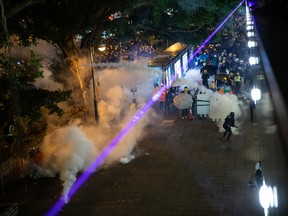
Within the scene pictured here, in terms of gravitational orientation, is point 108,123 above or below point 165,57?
below

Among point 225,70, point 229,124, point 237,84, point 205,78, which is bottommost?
point 229,124

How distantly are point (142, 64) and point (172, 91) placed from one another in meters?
4.38

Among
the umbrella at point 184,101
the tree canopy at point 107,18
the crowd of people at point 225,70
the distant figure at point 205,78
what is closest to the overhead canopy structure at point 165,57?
the tree canopy at point 107,18

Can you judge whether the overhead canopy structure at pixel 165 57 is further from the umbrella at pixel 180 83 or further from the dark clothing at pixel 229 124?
the dark clothing at pixel 229 124

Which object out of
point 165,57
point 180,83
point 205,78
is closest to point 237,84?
point 205,78

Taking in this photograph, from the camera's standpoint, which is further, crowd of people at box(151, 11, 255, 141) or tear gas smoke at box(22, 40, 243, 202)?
crowd of people at box(151, 11, 255, 141)

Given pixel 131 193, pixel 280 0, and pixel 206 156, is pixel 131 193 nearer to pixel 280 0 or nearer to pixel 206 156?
pixel 206 156

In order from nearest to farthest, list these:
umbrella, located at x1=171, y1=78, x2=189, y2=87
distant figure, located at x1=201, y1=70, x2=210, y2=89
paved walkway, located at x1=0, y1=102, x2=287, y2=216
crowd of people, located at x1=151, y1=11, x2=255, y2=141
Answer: paved walkway, located at x1=0, y1=102, x2=287, y2=216, crowd of people, located at x1=151, y1=11, x2=255, y2=141, umbrella, located at x1=171, y1=78, x2=189, y2=87, distant figure, located at x1=201, y1=70, x2=210, y2=89

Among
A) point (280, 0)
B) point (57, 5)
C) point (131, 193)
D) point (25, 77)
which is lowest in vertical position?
point (131, 193)

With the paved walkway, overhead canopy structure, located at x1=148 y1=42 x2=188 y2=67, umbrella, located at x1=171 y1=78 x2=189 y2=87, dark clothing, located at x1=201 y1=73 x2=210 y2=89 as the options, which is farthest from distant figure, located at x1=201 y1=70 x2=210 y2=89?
the paved walkway

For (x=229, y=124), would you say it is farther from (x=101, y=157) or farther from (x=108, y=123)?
(x=108, y=123)

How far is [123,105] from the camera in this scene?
22438mm

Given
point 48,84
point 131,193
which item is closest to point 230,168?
point 131,193

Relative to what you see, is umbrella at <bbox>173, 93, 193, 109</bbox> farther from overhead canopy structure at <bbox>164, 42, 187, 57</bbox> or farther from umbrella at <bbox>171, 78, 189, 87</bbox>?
overhead canopy structure at <bbox>164, 42, 187, 57</bbox>
